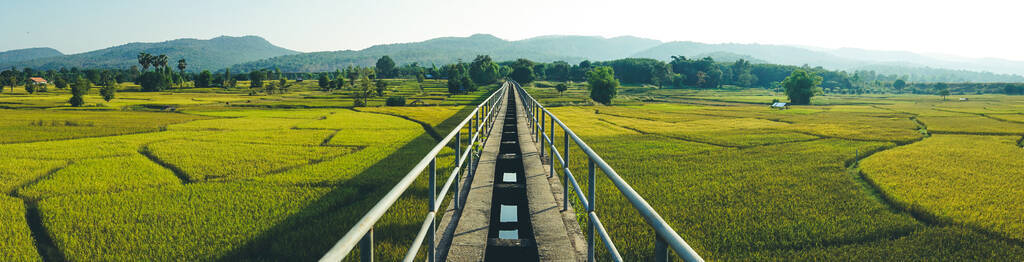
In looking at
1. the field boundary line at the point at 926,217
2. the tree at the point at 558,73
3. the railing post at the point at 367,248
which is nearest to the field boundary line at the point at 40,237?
the railing post at the point at 367,248

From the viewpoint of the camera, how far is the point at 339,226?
7.09 metres

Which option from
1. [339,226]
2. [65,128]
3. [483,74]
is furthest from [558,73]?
[339,226]

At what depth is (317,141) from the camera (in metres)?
18.7

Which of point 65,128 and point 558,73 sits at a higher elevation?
point 558,73

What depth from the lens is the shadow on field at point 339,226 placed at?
590cm

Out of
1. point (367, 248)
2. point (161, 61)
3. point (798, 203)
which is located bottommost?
point (798, 203)

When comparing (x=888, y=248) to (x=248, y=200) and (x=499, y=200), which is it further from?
(x=248, y=200)

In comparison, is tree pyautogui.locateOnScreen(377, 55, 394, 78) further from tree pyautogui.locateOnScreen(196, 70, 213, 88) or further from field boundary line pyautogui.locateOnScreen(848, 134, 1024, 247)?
field boundary line pyautogui.locateOnScreen(848, 134, 1024, 247)

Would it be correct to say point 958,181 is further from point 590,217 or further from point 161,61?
point 161,61

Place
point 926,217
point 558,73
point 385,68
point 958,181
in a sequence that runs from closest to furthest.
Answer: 1. point 926,217
2. point 958,181
3. point 558,73
4. point 385,68

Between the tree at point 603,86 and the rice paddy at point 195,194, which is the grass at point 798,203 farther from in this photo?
the tree at point 603,86

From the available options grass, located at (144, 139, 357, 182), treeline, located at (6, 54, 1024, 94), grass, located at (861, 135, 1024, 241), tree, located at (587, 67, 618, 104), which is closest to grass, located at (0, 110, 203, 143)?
grass, located at (144, 139, 357, 182)

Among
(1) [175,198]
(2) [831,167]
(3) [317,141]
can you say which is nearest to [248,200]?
(1) [175,198]

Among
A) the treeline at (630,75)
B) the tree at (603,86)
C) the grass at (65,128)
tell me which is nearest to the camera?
the grass at (65,128)
